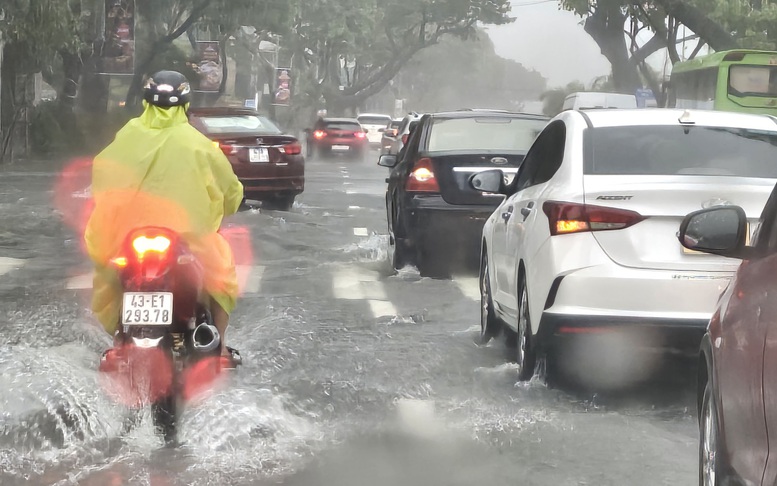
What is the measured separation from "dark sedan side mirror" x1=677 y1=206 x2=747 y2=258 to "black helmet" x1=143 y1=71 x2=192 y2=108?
2540 millimetres

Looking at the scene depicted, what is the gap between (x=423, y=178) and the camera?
11734mm

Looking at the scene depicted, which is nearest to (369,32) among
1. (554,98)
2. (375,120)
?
(375,120)

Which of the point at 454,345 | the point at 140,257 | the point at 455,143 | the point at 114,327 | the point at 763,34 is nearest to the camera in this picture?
the point at 140,257

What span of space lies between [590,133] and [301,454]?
8.23 feet

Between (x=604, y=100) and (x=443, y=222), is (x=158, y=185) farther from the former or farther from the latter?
(x=604, y=100)

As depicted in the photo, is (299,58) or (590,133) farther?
(299,58)

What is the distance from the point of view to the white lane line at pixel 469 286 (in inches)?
435

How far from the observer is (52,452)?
5.64 m

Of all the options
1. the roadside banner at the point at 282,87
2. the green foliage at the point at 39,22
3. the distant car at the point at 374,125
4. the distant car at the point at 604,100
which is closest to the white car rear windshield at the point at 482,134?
the green foliage at the point at 39,22

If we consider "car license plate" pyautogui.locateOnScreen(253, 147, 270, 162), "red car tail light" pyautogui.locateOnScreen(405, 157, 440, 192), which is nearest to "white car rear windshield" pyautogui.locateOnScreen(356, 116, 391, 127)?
"car license plate" pyautogui.locateOnScreen(253, 147, 270, 162)

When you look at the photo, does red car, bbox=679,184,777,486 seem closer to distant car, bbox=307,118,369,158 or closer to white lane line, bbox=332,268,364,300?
white lane line, bbox=332,268,364,300

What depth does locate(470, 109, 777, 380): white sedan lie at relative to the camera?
636 centimetres

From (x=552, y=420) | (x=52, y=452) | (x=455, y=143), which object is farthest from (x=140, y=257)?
(x=455, y=143)

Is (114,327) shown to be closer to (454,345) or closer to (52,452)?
(52,452)
